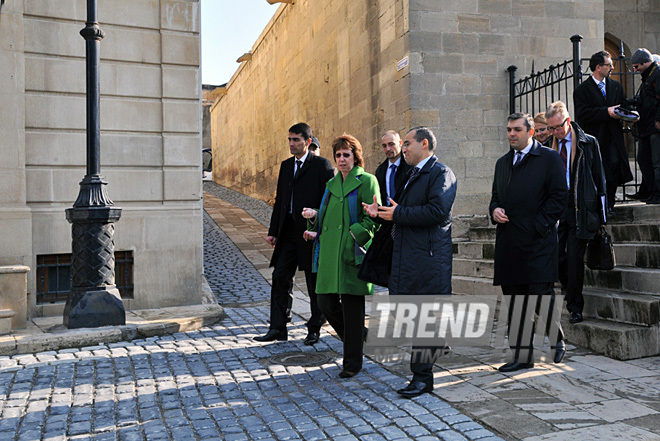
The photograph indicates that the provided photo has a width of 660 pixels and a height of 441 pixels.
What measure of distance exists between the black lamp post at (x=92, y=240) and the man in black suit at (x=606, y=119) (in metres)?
5.15

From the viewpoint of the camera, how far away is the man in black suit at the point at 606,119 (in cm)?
666

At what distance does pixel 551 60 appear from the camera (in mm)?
10922

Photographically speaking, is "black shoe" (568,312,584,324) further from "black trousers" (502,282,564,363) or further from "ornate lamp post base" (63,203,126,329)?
"ornate lamp post base" (63,203,126,329)

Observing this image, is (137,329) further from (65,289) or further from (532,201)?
(532,201)

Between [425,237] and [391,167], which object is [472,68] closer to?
[391,167]

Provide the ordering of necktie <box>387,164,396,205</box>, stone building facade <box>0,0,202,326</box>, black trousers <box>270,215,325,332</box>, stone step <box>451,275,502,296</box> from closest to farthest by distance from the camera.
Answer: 1. black trousers <box>270,215,325,332</box>
2. necktie <box>387,164,396,205</box>
3. stone building facade <box>0,0,202,326</box>
4. stone step <box>451,275,502,296</box>

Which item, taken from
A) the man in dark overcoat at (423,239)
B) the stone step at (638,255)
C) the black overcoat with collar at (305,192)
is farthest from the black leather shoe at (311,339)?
the stone step at (638,255)

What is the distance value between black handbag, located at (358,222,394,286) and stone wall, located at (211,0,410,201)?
6.16 meters

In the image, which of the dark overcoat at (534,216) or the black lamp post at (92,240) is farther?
the black lamp post at (92,240)

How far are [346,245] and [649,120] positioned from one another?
13.5 ft

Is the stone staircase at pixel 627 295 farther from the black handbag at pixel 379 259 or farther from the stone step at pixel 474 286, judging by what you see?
the black handbag at pixel 379 259

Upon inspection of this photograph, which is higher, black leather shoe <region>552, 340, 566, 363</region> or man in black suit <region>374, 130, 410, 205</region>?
man in black suit <region>374, 130, 410, 205</region>

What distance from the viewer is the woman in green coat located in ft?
15.8

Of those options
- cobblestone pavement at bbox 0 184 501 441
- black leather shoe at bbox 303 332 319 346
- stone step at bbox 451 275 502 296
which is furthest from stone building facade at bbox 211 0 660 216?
cobblestone pavement at bbox 0 184 501 441
